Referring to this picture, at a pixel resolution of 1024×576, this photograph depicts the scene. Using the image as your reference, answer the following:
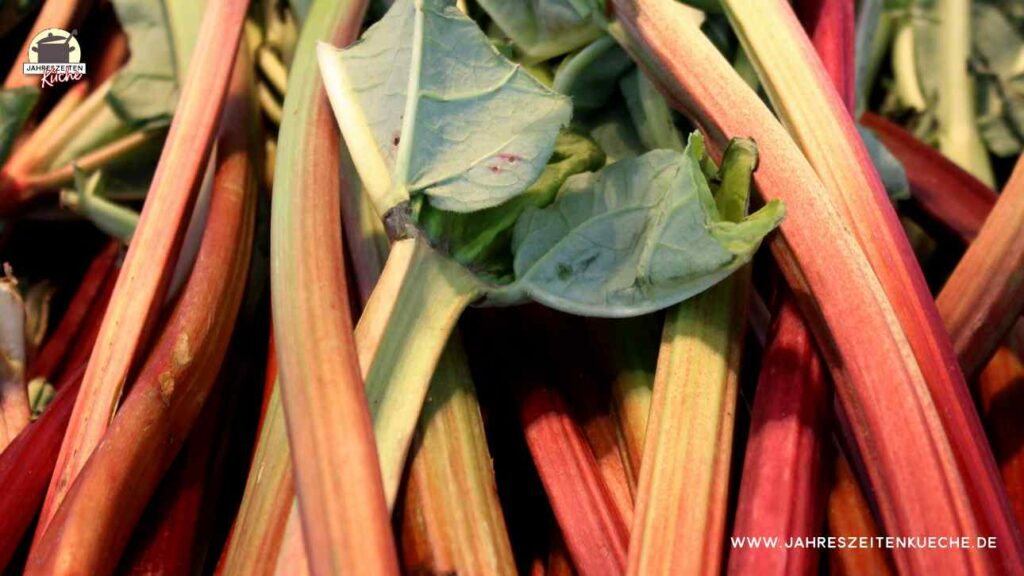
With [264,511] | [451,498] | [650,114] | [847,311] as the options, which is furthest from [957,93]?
[264,511]

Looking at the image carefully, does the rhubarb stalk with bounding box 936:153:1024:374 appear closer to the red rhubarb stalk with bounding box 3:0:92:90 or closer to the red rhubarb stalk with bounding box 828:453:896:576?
the red rhubarb stalk with bounding box 828:453:896:576

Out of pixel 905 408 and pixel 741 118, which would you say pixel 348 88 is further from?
pixel 905 408

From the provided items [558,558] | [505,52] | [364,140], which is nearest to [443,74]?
[364,140]

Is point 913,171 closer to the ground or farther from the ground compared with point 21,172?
closer to the ground

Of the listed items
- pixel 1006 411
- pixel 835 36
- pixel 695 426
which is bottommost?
pixel 1006 411

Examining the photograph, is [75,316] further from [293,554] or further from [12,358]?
[293,554]

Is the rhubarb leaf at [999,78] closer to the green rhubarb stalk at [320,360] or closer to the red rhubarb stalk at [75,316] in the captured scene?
the green rhubarb stalk at [320,360]
